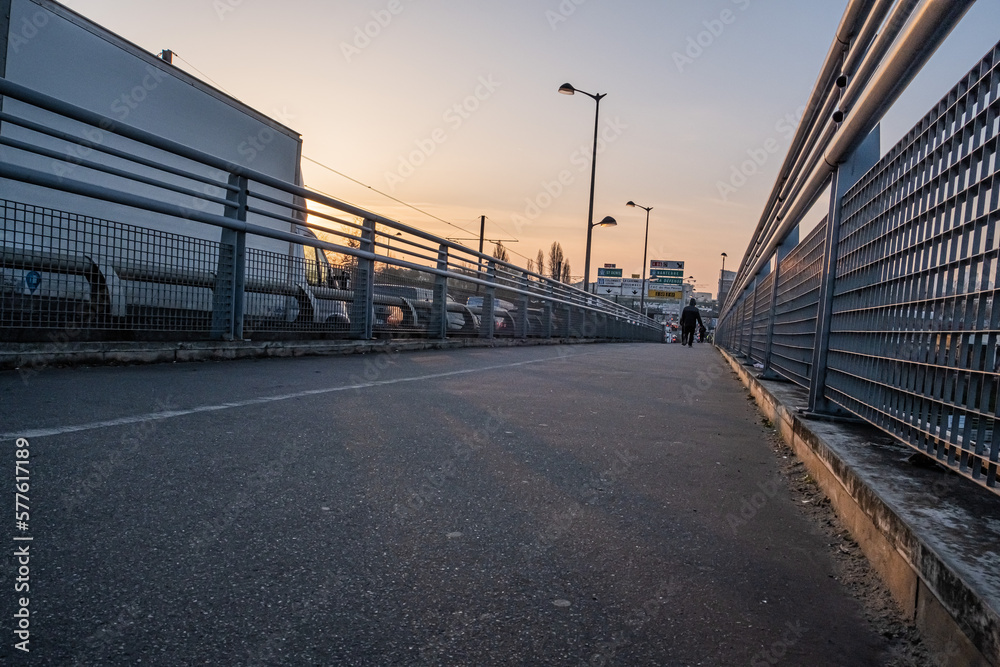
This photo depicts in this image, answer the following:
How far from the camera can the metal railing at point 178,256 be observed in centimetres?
488

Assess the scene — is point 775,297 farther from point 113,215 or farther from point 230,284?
point 113,215

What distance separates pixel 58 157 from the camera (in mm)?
5008

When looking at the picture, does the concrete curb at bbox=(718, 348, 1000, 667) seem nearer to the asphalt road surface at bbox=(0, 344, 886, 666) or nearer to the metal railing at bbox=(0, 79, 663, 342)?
the asphalt road surface at bbox=(0, 344, 886, 666)

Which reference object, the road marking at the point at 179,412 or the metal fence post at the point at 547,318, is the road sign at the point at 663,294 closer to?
the metal fence post at the point at 547,318

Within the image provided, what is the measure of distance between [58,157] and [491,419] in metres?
3.52

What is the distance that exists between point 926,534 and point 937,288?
91 centimetres

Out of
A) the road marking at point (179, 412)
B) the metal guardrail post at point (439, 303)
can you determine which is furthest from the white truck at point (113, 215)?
the metal guardrail post at point (439, 303)

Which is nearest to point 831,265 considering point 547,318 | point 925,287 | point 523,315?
point 925,287

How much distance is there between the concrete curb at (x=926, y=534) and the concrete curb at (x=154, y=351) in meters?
4.68

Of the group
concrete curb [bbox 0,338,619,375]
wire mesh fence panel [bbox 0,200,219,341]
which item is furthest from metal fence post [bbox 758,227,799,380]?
wire mesh fence panel [bbox 0,200,219,341]

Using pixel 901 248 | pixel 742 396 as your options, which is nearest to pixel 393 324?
A: pixel 742 396

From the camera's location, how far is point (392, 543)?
211 cm

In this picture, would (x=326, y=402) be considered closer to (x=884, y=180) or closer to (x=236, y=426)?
(x=236, y=426)

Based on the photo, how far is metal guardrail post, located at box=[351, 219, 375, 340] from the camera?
28.0ft
